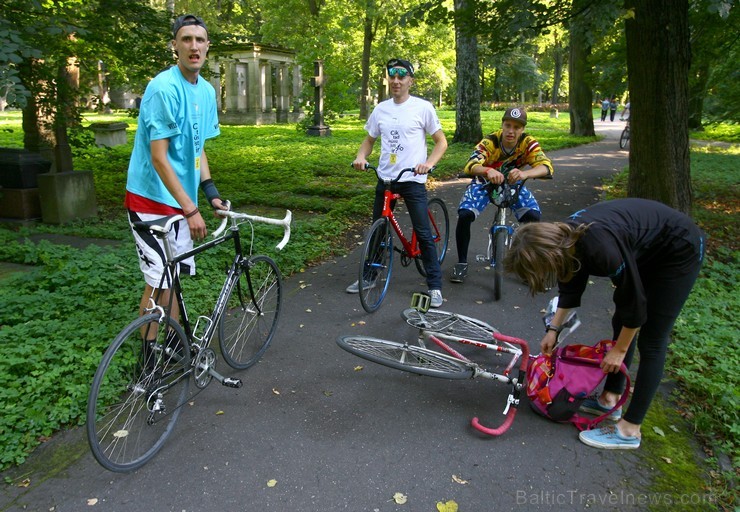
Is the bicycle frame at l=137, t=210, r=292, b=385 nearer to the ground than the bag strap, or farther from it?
farther from it

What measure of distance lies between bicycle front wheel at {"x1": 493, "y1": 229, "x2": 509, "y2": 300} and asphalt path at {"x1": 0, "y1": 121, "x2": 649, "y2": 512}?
1649 mm

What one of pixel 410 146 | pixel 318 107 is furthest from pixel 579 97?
pixel 410 146

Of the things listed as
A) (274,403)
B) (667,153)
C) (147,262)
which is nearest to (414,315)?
(274,403)

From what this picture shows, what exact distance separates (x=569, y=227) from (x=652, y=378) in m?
1.05

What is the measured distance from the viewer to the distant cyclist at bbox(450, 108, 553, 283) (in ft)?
17.2

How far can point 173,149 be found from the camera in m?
3.35

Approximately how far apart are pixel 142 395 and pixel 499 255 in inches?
133

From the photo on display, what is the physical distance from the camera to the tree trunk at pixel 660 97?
706 centimetres

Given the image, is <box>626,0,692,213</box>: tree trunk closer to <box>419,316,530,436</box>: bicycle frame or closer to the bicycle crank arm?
<box>419,316,530,436</box>: bicycle frame

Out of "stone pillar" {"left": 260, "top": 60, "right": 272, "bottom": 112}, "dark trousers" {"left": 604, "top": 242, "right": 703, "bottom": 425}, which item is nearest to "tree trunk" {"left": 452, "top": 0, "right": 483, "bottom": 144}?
"stone pillar" {"left": 260, "top": 60, "right": 272, "bottom": 112}

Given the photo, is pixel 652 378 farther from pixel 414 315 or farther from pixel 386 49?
pixel 386 49

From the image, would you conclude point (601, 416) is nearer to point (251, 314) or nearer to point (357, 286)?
point (251, 314)

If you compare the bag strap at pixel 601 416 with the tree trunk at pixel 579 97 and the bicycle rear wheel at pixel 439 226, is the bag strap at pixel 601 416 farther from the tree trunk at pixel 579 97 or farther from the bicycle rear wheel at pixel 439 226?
the tree trunk at pixel 579 97

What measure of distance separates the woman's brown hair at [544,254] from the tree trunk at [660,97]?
533cm
